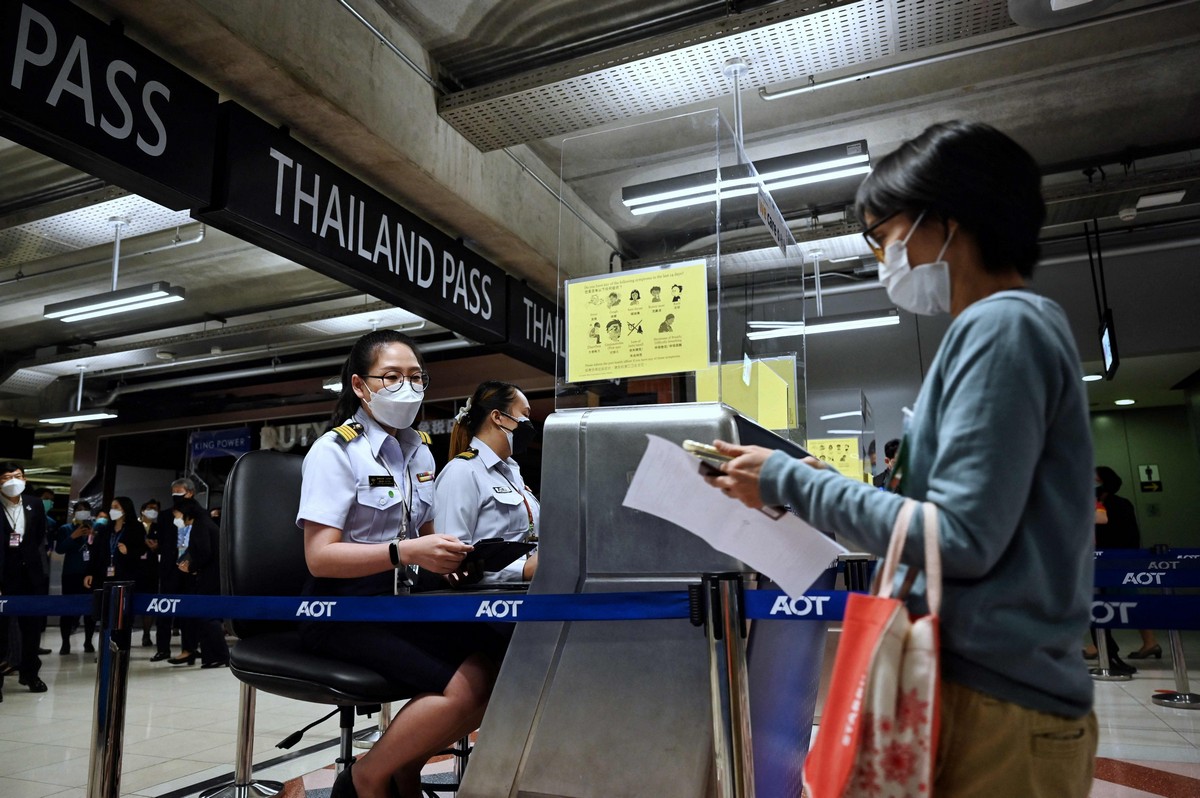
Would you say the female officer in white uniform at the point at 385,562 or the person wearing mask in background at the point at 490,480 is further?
the person wearing mask in background at the point at 490,480

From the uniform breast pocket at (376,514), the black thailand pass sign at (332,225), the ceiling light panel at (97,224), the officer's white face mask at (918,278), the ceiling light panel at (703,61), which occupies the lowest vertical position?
the uniform breast pocket at (376,514)

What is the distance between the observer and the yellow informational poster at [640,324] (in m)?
1.93

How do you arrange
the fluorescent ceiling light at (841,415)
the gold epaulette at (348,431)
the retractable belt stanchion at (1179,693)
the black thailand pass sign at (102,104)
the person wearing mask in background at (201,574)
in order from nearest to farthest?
the gold epaulette at (348,431)
the black thailand pass sign at (102,104)
the retractable belt stanchion at (1179,693)
the person wearing mask in background at (201,574)
the fluorescent ceiling light at (841,415)

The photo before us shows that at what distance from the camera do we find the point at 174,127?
10.4 feet

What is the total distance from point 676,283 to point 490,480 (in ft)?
5.02

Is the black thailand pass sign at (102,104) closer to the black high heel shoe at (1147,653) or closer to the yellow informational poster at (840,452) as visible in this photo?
the yellow informational poster at (840,452)

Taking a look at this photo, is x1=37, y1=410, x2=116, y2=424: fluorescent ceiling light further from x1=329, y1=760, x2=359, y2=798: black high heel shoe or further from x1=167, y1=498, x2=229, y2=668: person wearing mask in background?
x1=329, y1=760, x2=359, y2=798: black high heel shoe

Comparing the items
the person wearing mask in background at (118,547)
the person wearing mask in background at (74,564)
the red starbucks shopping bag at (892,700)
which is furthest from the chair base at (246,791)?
the person wearing mask in background at (74,564)

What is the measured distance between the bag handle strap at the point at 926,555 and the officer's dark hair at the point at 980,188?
341 millimetres

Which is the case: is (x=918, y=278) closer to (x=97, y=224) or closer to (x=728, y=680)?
(x=728, y=680)

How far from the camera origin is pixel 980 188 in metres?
0.98

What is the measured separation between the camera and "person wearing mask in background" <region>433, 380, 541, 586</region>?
3.09 metres

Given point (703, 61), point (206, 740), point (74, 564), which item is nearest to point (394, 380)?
point (703, 61)

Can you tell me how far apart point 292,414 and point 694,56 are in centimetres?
936
